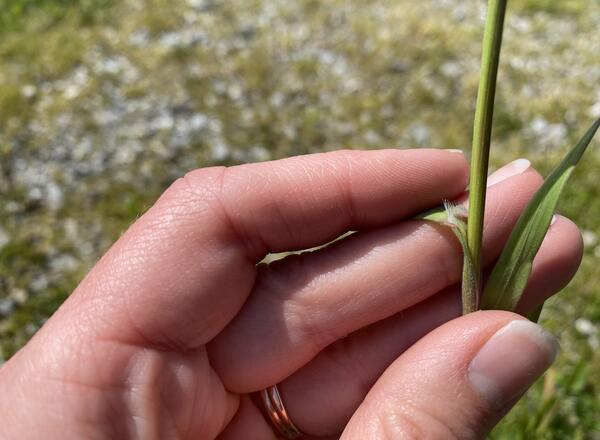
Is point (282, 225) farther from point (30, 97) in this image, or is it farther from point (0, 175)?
point (30, 97)

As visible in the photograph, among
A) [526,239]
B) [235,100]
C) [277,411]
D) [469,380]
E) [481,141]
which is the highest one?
[481,141]

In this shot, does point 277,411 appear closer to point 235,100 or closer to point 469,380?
point 469,380

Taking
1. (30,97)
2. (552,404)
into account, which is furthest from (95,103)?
(552,404)

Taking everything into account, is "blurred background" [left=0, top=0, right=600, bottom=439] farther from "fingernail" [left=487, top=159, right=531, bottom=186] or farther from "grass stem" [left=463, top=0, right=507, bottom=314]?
"grass stem" [left=463, top=0, right=507, bottom=314]

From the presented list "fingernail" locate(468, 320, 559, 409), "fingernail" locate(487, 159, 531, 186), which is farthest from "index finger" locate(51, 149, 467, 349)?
"fingernail" locate(468, 320, 559, 409)

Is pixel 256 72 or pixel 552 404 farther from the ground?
pixel 256 72

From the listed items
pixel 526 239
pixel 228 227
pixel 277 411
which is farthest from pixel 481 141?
pixel 277 411
